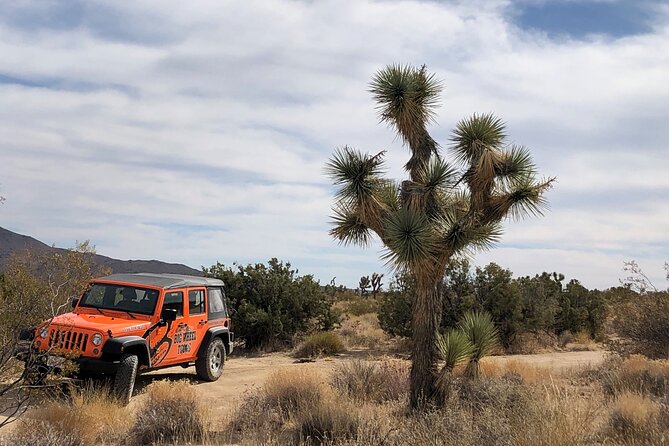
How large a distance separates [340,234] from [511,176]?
283 centimetres

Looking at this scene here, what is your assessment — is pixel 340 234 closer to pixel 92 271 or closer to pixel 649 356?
pixel 649 356

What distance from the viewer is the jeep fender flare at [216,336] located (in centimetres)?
1245

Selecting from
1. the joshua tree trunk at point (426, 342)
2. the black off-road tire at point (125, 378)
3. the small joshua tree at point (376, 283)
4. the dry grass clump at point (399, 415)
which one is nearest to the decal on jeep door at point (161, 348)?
the black off-road tire at point (125, 378)

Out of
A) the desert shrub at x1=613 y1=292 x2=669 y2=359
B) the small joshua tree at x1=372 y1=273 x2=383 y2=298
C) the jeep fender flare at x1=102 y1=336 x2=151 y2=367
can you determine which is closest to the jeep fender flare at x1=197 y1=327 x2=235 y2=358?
the jeep fender flare at x1=102 y1=336 x2=151 y2=367

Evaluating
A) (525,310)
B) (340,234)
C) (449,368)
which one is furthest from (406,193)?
(525,310)

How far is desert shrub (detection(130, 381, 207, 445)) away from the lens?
7.61m

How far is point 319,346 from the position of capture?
18.6 m

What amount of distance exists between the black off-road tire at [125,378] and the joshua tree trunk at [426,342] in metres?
4.36

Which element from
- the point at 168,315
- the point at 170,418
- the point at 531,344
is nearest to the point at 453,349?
the point at 170,418

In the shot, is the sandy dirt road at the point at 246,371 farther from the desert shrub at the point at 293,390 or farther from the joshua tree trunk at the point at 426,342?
the joshua tree trunk at the point at 426,342

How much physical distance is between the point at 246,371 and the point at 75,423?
7.19m

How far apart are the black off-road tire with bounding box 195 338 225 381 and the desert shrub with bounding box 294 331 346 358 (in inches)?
217

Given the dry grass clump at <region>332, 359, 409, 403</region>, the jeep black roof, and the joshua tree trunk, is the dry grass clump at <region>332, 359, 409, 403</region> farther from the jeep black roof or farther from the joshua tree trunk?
the jeep black roof

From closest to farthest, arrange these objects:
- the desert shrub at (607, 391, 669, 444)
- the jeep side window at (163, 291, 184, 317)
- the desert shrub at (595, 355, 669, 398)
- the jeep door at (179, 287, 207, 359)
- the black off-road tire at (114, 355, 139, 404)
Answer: the desert shrub at (607, 391, 669, 444), the black off-road tire at (114, 355, 139, 404), the desert shrub at (595, 355, 669, 398), the jeep side window at (163, 291, 184, 317), the jeep door at (179, 287, 207, 359)
